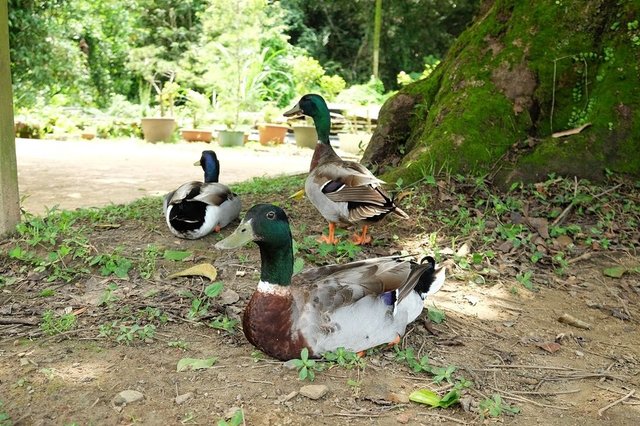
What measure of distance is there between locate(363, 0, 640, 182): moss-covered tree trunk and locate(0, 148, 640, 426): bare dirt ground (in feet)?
0.83

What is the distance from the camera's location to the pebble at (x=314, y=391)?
2479 mm

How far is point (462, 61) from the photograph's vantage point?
574 centimetres

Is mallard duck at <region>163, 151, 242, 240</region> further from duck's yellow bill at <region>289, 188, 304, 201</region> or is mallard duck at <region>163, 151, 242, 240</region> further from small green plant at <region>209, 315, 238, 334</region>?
small green plant at <region>209, 315, 238, 334</region>

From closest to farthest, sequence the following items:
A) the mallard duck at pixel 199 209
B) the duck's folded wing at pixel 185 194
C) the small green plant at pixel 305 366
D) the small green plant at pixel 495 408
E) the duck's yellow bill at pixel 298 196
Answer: the small green plant at pixel 495 408, the small green plant at pixel 305 366, the mallard duck at pixel 199 209, the duck's folded wing at pixel 185 194, the duck's yellow bill at pixel 298 196

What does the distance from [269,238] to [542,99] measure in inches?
137

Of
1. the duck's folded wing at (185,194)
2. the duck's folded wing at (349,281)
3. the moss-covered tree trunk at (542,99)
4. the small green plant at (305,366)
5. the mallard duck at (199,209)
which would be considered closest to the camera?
the small green plant at (305,366)

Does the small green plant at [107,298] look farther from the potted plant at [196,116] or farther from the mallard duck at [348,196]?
the potted plant at [196,116]

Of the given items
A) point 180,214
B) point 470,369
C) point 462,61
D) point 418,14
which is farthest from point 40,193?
point 418,14

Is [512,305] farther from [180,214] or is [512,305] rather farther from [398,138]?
[398,138]

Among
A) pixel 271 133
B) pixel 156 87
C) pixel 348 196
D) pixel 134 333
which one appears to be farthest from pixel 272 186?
pixel 156 87

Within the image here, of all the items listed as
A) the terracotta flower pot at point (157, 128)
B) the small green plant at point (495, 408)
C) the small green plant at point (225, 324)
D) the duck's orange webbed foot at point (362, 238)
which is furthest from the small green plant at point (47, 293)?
the terracotta flower pot at point (157, 128)

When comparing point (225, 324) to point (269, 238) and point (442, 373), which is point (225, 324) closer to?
point (269, 238)

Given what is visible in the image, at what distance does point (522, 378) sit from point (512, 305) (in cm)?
90

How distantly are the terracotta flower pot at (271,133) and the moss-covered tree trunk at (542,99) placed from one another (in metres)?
11.5
